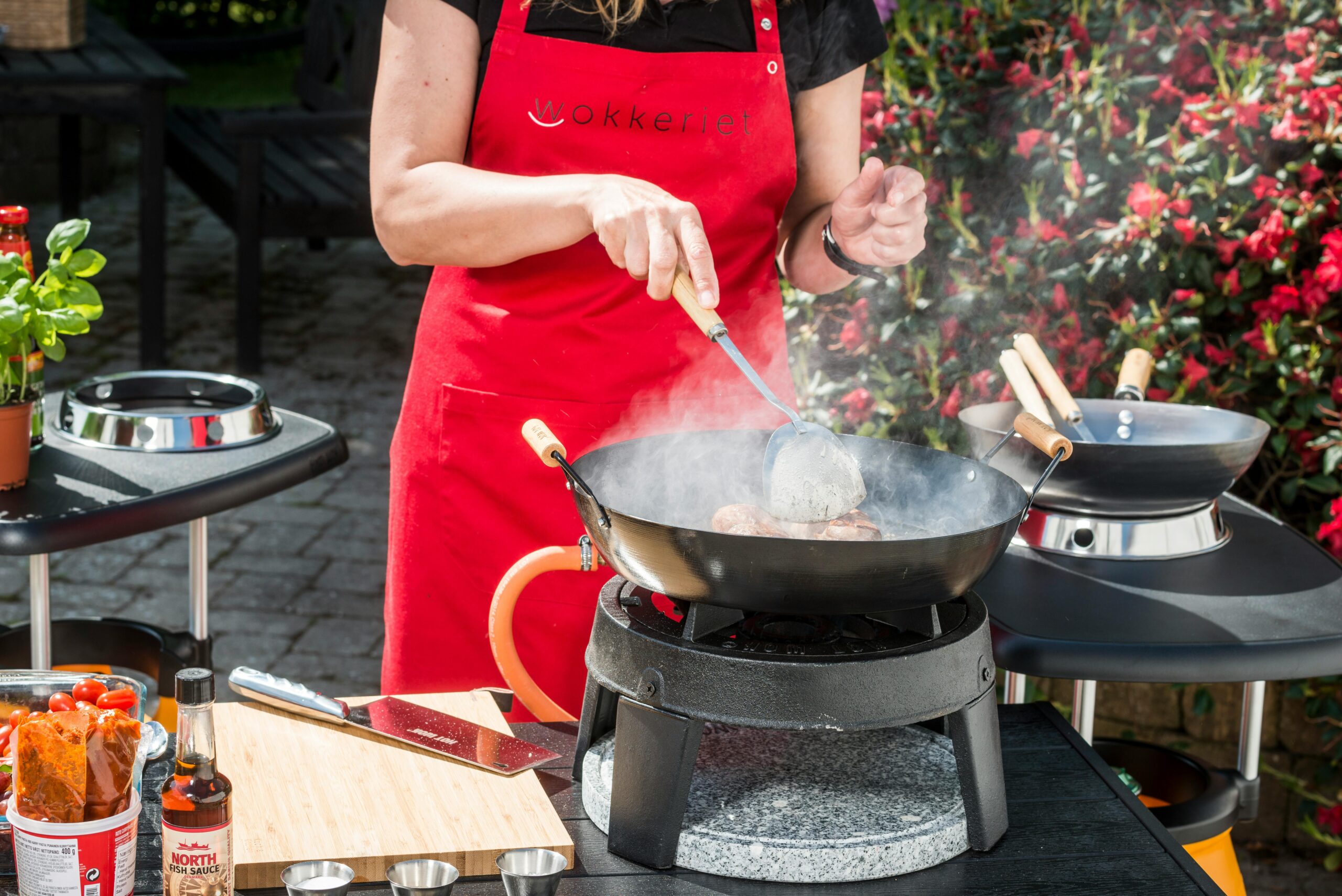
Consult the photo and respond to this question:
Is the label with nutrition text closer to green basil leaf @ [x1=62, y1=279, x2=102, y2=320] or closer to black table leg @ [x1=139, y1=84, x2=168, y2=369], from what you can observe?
green basil leaf @ [x1=62, y1=279, x2=102, y2=320]

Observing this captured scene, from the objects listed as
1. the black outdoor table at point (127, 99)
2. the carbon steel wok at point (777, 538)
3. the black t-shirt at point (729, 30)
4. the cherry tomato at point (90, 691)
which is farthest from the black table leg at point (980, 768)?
the black outdoor table at point (127, 99)

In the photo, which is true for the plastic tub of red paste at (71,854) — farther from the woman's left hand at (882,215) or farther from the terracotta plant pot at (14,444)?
the woman's left hand at (882,215)

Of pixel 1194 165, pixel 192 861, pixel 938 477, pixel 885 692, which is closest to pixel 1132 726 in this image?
pixel 1194 165

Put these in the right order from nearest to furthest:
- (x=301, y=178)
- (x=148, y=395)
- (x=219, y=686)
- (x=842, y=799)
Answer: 1. (x=842, y=799)
2. (x=148, y=395)
3. (x=219, y=686)
4. (x=301, y=178)

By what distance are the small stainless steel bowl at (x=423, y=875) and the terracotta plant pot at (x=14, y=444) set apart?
1.16m

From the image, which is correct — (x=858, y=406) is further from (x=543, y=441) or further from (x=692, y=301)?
(x=543, y=441)

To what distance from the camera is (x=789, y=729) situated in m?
1.35

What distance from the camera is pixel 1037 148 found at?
3135 mm

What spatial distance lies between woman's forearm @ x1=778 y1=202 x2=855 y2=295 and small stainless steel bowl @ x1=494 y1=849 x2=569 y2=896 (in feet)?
3.70

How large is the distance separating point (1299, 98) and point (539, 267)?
1.74 meters

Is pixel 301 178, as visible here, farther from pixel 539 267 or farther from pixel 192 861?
pixel 192 861

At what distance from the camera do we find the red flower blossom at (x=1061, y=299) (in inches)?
121

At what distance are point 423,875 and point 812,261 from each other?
1263 millimetres

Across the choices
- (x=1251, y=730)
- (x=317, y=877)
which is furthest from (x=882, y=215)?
(x=317, y=877)
